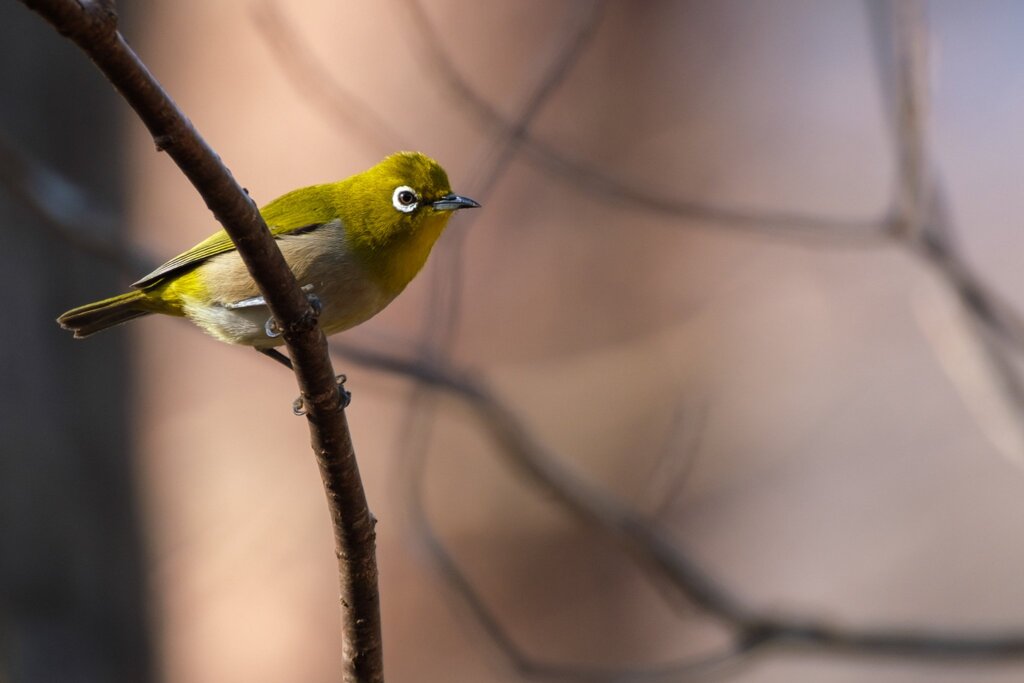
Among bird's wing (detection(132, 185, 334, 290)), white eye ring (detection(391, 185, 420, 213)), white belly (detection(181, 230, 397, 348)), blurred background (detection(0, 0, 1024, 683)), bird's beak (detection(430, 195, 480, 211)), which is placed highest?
blurred background (detection(0, 0, 1024, 683))

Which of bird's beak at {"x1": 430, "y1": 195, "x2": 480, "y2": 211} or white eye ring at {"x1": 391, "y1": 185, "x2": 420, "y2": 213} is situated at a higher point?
bird's beak at {"x1": 430, "y1": 195, "x2": 480, "y2": 211}

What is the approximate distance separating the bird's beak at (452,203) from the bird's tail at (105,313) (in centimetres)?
115

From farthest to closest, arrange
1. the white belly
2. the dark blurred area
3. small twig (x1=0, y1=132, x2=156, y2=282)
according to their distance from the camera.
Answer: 1. the dark blurred area
2. small twig (x1=0, y1=132, x2=156, y2=282)
3. the white belly

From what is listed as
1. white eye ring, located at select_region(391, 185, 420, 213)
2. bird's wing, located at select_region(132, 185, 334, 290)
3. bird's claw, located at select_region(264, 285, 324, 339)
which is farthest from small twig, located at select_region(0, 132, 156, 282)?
white eye ring, located at select_region(391, 185, 420, 213)

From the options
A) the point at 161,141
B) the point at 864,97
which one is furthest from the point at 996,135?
the point at 161,141

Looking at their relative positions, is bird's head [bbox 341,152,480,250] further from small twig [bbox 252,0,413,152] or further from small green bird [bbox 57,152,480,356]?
small twig [bbox 252,0,413,152]

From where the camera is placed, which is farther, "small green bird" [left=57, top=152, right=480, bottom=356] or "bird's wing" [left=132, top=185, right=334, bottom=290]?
"bird's wing" [left=132, top=185, right=334, bottom=290]

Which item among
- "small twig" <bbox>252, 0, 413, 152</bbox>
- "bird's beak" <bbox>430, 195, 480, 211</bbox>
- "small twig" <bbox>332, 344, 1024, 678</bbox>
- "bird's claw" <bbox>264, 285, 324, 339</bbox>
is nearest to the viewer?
"bird's claw" <bbox>264, 285, 324, 339</bbox>

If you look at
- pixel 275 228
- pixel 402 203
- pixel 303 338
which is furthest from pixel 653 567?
pixel 303 338

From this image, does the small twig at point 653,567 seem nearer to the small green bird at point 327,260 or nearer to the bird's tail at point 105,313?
the small green bird at point 327,260

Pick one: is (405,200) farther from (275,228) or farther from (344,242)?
(275,228)

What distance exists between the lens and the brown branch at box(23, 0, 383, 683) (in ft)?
6.29

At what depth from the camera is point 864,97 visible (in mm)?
8445

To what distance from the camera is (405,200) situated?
3812 mm
